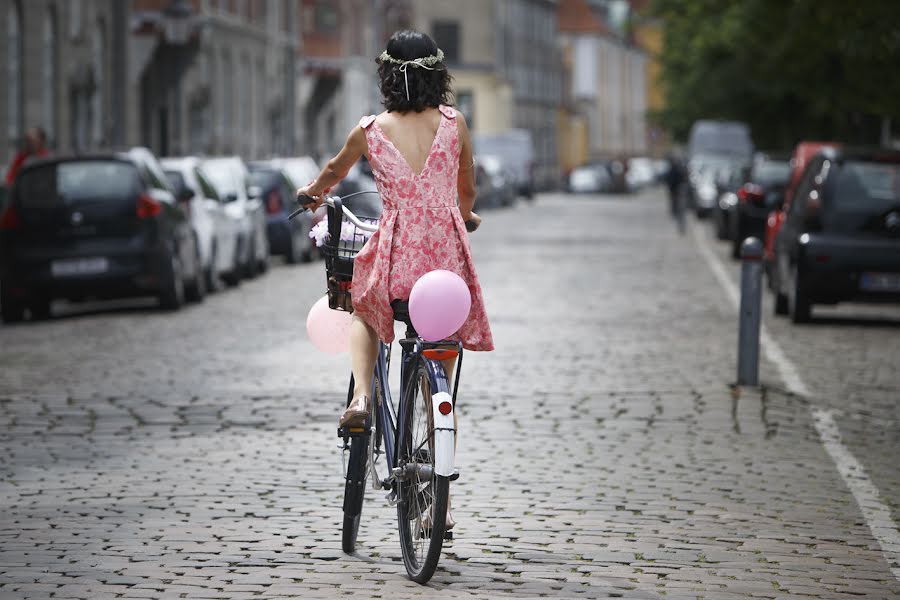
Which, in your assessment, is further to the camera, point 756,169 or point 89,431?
point 756,169

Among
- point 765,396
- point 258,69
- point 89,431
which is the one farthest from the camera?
point 258,69

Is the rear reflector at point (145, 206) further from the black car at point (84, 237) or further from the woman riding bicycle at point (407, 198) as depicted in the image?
the woman riding bicycle at point (407, 198)

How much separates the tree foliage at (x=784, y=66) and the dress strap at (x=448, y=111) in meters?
17.5

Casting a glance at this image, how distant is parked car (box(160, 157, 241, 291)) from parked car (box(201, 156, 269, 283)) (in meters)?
0.39

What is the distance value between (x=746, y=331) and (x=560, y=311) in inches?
278

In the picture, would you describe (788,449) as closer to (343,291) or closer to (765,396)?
(765,396)

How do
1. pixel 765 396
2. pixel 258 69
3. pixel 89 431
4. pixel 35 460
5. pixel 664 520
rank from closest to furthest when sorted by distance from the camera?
pixel 664 520 → pixel 35 460 → pixel 89 431 → pixel 765 396 → pixel 258 69

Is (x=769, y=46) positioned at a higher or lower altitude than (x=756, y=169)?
higher

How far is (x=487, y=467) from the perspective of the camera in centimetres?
926

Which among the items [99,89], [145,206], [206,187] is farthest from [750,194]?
[99,89]

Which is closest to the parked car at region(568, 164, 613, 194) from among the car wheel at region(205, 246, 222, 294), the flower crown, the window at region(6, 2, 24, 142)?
the window at region(6, 2, 24, 142)

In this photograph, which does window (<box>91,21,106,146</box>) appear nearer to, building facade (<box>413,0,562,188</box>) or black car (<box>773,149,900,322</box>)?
black car (<box>773,149,900,322</box>)

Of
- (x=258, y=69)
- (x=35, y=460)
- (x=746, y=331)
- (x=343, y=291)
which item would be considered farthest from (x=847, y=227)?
(x=258, y=69)

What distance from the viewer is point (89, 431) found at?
34.4 ft
